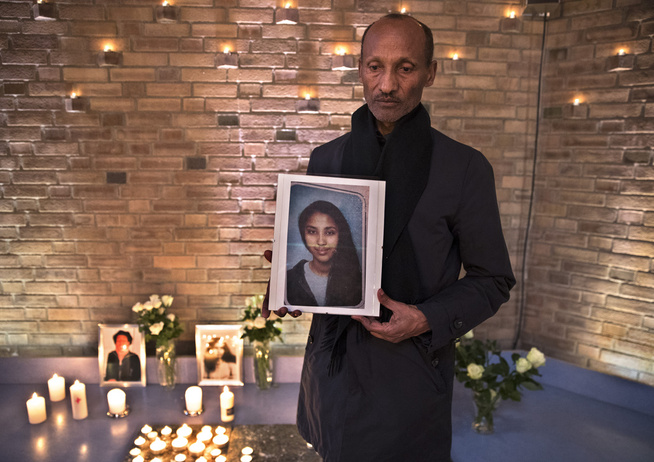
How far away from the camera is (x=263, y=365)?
99.5 inches

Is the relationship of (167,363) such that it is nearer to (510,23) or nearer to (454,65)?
(454,65)

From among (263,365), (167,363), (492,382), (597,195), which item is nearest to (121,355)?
(167,363)

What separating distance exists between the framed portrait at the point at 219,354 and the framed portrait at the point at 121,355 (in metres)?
0.34

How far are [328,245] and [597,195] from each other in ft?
6.66

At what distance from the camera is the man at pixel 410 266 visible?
1142 millimetres

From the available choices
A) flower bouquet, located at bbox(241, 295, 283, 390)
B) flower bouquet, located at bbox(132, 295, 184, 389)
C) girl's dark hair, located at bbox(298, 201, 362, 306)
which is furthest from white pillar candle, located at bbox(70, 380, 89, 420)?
girl's dark hair, located at bbox(298, 201, 362, 306)

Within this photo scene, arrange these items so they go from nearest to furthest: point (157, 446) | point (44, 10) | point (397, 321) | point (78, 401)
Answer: point (397, 321) < point (157, 446) < point (78, 401) < point (44, 10)

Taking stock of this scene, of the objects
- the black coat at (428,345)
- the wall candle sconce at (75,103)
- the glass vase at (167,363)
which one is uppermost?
the wall candle sconce at (75,103)

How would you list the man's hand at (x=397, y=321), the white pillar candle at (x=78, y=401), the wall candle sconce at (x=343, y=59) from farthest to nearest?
the wall candle sconce at (x=343, y=59)
the white pillar candle at (x=78, y=401)
the man's hand at (x=397, y=321)

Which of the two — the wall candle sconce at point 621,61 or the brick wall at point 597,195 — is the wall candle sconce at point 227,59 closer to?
the brick wall at point 597,195

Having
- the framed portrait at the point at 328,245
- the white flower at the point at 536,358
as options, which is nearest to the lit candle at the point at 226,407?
the framed portrait at the point at 328,245

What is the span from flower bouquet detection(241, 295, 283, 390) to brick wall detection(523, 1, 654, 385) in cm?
163

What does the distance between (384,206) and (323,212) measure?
0.51 ft

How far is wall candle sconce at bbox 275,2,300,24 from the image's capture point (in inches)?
95.3
